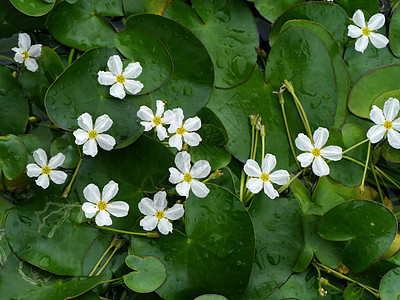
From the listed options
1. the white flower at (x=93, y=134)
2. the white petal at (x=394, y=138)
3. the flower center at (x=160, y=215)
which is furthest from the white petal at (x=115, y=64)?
the white petal at (x=394, y=138)

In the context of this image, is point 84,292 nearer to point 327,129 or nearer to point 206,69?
point 206,69

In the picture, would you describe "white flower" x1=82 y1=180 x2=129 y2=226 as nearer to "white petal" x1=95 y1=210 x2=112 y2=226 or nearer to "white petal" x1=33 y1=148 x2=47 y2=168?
"white petal" x1=95 y1=210 x2=112 y2=226

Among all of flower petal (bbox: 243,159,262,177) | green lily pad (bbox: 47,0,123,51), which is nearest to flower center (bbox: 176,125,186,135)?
flower petal (bbox: 243,159,262,177)

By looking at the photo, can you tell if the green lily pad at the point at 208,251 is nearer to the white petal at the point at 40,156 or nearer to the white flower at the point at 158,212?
the white flower at the point at 158,212

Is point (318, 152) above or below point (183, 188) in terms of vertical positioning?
above

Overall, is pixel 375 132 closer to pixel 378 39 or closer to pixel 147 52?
pixel 378 39

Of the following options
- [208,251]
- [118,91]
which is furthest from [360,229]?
[118,91]

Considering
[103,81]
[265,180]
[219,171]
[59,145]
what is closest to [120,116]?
[103,81]
